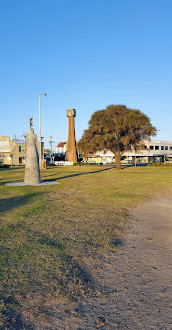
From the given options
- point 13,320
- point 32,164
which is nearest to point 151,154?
point 32,164

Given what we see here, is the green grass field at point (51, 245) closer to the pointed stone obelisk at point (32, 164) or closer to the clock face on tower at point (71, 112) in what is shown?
the pointed stone obelisk at point (32, 164)

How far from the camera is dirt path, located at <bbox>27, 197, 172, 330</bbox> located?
3090 millimetres

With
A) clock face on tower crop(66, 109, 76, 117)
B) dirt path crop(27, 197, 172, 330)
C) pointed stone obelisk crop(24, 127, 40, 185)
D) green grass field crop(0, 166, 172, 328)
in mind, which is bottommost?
dirt path crop(27, 197, 172, 330)

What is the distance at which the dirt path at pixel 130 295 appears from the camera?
309 cm

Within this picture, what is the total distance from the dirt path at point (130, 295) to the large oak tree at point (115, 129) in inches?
1273

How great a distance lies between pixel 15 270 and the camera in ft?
14.4

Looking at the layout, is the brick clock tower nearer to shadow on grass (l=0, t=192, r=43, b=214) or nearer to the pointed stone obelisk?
the pointed stone obelisk

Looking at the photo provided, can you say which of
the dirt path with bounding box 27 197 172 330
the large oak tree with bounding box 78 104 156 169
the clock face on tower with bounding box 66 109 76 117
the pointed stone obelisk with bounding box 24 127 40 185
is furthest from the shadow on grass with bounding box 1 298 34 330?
the clock face on tower with bounding box 66 109 76 117

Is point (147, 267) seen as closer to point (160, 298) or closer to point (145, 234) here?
point (160, 298)

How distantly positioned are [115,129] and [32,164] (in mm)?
22216

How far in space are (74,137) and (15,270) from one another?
73514mm

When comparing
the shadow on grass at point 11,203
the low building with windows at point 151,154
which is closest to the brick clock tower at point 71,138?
the low building with windows at point 151,154

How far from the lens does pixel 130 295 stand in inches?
146

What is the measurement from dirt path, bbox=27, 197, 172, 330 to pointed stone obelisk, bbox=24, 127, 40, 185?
527 inches
